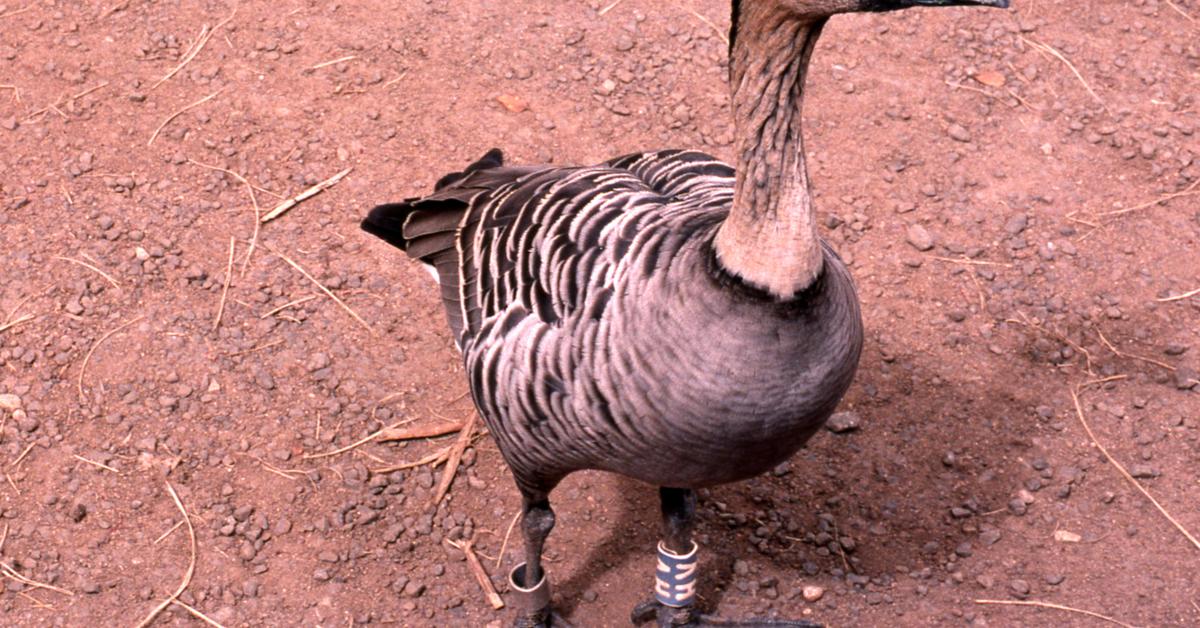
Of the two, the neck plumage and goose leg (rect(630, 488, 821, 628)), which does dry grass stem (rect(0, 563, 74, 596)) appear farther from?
the neck plumage

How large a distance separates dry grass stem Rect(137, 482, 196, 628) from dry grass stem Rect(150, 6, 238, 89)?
2185 mm

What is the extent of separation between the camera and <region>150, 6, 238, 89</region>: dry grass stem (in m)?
5.81

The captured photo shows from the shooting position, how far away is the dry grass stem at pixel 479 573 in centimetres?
418

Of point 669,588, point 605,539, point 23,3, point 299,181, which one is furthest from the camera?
point 23,3

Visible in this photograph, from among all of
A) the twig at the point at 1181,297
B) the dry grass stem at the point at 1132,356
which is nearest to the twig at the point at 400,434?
the dry grass stem at the point at 1132,356

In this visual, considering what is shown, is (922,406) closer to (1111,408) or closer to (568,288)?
(1111,408)

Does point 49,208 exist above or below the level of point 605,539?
above

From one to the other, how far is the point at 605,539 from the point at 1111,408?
187 cm

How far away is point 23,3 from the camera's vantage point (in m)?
6.08

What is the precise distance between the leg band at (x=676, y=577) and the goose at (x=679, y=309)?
18.9 inches

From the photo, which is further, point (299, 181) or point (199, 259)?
point (299, 181)

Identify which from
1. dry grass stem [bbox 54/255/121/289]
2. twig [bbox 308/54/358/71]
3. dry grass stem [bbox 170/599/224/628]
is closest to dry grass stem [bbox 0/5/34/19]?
twig [bbox 308/54/358/71]

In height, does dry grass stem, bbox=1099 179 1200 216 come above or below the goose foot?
above

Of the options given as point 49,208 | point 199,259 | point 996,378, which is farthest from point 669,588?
point 49,208
